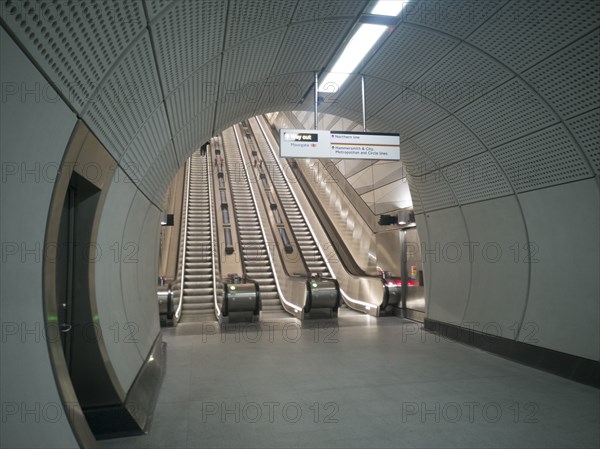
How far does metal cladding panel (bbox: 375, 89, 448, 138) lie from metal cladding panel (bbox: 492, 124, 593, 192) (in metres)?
0.99

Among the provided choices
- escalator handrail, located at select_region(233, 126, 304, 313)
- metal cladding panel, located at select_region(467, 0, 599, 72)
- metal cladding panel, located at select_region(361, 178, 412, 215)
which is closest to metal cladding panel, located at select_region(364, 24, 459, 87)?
metal cladding panel, located at select_region(467, 0, 599, 72)

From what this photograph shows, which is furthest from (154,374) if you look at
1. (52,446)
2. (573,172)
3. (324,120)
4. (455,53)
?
(324,120)

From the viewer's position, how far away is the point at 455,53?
188 inches

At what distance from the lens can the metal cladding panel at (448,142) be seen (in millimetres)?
6027

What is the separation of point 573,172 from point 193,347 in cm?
581

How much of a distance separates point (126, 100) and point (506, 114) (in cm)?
427

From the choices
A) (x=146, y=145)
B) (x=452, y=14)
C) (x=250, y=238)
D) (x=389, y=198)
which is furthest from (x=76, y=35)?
(x=250, y=238)

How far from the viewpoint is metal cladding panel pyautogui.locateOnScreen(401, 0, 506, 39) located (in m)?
3.98

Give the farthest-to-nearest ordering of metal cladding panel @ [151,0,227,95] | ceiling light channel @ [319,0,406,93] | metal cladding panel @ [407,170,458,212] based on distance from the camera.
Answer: metal cladding panel @ [407,170,458,212] < ceiling light channel @ [319,0,406,93] < metal cladding panel @ [151,0,227,95]

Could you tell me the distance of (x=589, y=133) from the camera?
452 centimetres

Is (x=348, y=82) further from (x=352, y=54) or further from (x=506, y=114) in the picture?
(x=506, y=114)

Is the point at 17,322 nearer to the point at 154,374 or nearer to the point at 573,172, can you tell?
the point at 154,374

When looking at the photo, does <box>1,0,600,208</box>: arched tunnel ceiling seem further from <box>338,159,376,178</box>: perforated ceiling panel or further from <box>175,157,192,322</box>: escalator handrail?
<box>338,159,376,178</box>: perforated ceiling panel

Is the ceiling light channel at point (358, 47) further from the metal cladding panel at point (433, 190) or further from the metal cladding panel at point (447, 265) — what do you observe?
the metal cladding panel at point (447, 265)
